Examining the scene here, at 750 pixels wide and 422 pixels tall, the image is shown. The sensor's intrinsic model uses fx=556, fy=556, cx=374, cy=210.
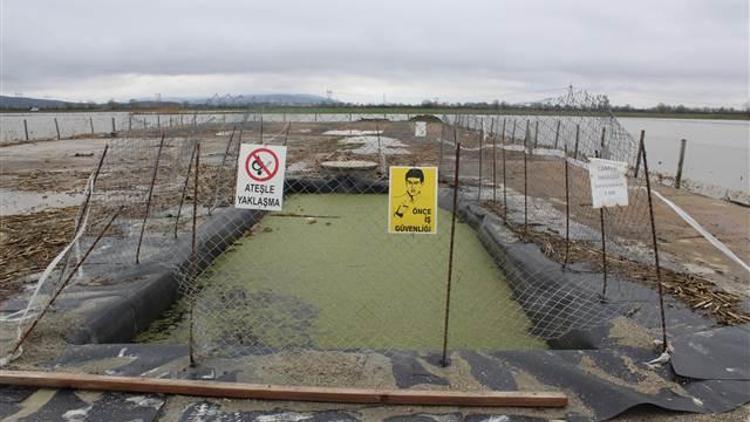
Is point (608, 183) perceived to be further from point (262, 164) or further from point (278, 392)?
point (278, 392)

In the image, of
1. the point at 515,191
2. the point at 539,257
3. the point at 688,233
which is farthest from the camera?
the point at 515,191

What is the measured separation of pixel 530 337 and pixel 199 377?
8.38ft

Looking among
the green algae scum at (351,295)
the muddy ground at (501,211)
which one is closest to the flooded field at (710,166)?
the muddy ground at (501,211)

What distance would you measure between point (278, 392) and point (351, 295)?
7.69 feet

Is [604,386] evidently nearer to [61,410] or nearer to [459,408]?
[459,408]

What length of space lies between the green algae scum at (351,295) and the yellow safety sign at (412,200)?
2.87 ft

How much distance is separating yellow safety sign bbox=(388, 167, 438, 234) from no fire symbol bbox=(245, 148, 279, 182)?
698 mm

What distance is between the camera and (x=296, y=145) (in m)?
20.4

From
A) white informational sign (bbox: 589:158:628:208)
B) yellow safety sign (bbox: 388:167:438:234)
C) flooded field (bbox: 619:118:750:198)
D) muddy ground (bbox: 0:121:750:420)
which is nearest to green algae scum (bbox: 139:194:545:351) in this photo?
yellow safety sign (bbox: 388:167:438:234)

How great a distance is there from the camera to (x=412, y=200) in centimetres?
320

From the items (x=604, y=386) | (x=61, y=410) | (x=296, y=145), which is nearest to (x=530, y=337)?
(x=604, y=386)

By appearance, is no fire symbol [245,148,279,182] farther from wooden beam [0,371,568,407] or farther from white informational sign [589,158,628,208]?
white informational sign [589,158,628,208]

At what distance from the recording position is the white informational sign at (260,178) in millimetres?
3264

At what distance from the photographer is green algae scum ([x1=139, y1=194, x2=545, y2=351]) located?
4320 millimetres
